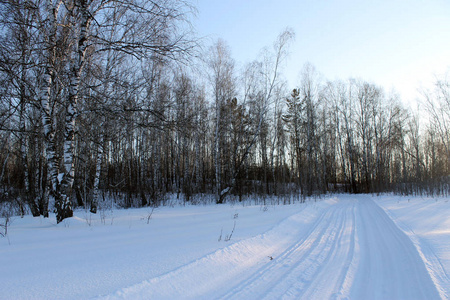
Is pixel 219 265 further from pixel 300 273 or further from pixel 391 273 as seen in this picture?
pixel 391 273

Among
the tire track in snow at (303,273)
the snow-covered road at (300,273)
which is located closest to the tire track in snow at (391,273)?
the snow-covered road at (300,273)

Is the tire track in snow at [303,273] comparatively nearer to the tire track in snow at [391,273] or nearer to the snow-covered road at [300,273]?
the snow-covered road at [300,273]

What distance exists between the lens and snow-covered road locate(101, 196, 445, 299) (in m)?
2.55

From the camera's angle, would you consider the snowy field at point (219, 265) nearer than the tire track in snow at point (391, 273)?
Yes

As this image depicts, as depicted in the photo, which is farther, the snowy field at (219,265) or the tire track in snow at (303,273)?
the tire track in snow at (303,273)

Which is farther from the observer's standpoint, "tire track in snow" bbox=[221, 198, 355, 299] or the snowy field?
"tire track in snow" bbox=[221, 198, 355, 299]

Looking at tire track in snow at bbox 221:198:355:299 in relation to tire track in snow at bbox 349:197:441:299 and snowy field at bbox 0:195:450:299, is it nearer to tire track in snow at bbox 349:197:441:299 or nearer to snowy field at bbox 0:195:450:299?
snowy field at bbox 0:195:450:299

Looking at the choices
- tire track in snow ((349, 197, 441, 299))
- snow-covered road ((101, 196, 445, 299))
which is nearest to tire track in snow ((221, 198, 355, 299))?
snow-covered road ((101, 196, 445, 299))

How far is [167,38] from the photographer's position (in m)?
5.77

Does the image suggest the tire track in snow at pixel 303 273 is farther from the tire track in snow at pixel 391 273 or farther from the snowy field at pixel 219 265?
the tire track in snow at pixel 391 273

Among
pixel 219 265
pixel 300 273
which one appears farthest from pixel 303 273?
pixel 219 265

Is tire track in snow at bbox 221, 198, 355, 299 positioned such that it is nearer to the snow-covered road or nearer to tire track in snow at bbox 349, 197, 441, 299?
the snow-covered road

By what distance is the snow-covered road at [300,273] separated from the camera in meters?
2.55

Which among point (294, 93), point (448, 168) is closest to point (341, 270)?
point (294, 93)
